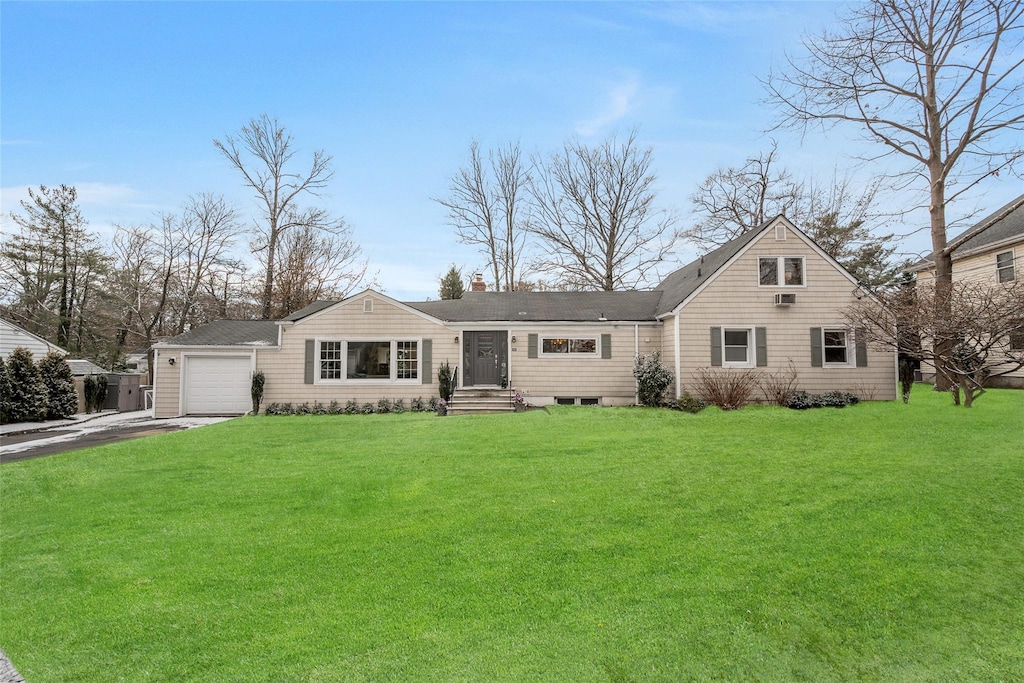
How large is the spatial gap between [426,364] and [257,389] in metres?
5.45

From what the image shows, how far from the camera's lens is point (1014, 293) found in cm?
1125

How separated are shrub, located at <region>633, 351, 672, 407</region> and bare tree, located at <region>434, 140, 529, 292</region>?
16.1 m

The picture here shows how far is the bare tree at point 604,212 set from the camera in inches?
1176

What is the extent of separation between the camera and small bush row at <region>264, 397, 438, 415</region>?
16672 mm

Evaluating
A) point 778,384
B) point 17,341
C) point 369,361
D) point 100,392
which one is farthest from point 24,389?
point 778,384

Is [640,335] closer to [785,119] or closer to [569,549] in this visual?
[785,119]

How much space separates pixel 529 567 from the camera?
4367mm

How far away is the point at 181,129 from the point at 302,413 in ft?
28.5

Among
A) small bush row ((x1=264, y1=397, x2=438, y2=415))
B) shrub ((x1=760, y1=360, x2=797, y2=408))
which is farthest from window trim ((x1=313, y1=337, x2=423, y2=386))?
shrub ((x1=760, y1=360, x2=797, y2=408))

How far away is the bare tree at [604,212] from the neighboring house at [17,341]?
23239mm

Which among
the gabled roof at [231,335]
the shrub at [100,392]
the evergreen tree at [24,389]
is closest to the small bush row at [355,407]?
the gabled roof at [231,335]

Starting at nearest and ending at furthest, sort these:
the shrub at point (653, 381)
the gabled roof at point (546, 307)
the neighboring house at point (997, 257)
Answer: the shrub at point (653, 381)
the gabled roof at point (546, 307)
the neighboring house at point (997, 257)

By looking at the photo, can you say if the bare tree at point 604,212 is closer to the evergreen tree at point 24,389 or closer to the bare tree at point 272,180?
the bare tree at point 272,180

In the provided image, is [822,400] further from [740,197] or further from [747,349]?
[740,197]
